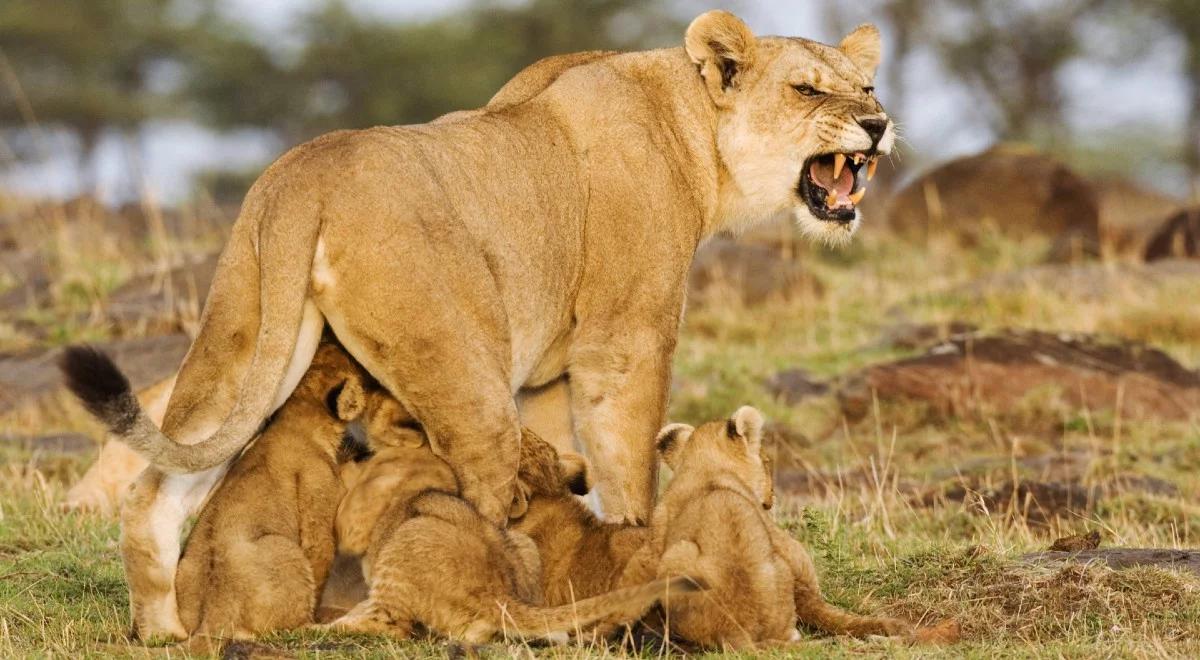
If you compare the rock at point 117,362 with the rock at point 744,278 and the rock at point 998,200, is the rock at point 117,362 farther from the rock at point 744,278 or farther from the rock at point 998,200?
the rock at point 998,200

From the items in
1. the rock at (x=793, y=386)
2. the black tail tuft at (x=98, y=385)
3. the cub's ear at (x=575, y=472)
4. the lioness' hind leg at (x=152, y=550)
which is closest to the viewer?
the black tail tuft at (x=98, y=385)

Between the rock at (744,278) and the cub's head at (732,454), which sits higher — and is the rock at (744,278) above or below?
below

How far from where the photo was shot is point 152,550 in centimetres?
514

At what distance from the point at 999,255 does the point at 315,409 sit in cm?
1210

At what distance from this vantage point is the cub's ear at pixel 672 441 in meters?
5.52

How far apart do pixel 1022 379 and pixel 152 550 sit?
6495 mm

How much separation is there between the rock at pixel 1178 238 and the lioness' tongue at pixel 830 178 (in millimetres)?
8916

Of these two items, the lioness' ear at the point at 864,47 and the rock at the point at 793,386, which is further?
the rock at the point at 793,386

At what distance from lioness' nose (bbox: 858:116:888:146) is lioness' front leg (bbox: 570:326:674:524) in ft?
3.68

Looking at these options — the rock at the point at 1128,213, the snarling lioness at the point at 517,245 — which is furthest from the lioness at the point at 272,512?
the rock at the point at 1128,213

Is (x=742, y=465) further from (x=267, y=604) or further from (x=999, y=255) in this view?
(x=999, y=255)

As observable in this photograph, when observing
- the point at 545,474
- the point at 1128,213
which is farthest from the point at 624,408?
the point at 1128,213

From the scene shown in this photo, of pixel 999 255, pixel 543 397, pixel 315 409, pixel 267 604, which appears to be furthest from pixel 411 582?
pixel 999 255

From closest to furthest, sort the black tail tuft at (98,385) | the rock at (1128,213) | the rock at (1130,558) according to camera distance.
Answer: the black tail tuft at (98,385), the rock at (1130,558), the rock at (1128,213)
